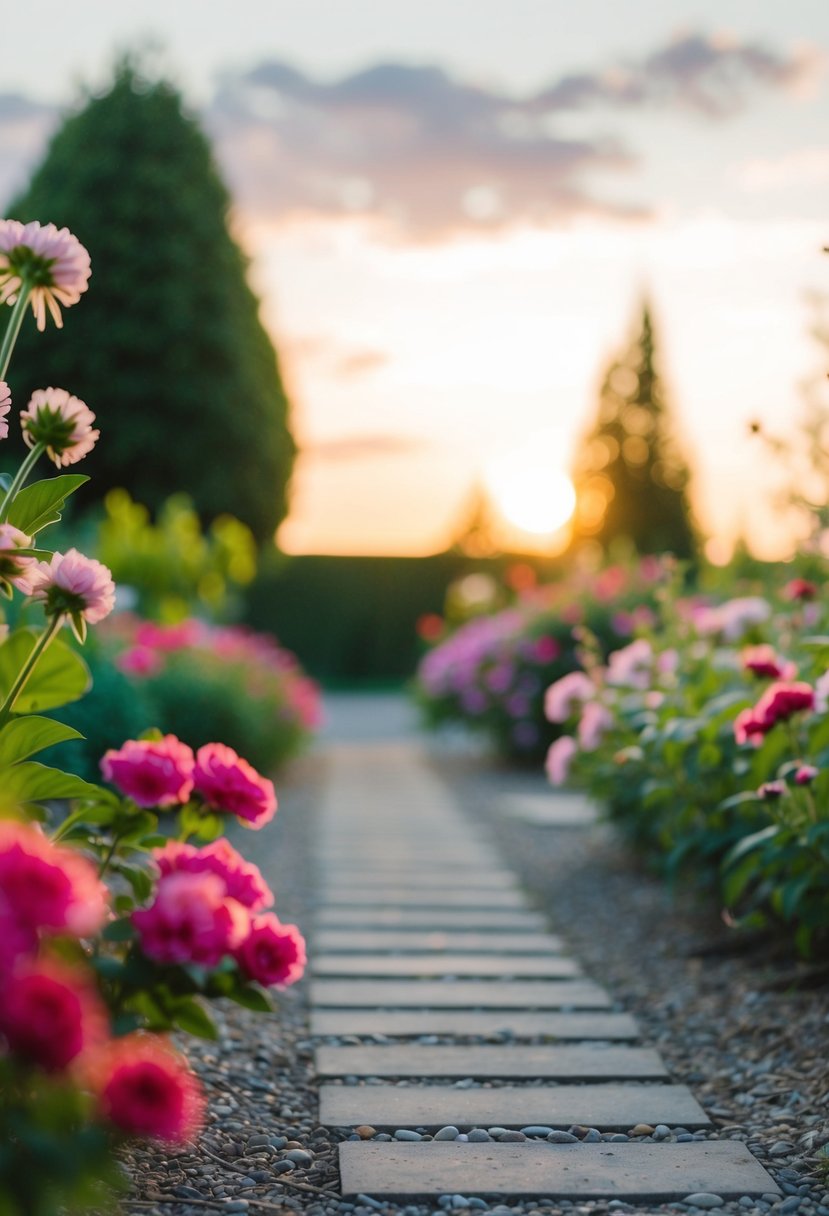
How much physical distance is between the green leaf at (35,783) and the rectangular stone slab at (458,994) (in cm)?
128

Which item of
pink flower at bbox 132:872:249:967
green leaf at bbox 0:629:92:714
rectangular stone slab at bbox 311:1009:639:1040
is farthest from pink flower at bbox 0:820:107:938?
rectangular stone slab at bbox 311:1009:639:1040

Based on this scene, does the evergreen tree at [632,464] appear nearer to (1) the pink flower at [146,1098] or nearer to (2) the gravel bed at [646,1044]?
(2) the gravel bed at [646,1044]

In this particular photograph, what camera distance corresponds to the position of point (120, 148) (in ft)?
43.6

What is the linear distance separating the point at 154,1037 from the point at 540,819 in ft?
11.4

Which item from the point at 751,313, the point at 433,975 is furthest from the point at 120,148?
the point at 433,975

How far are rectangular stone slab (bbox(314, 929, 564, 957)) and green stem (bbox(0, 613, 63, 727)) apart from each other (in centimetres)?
176

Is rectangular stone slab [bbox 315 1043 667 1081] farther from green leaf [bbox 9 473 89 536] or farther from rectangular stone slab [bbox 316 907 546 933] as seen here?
green leaf [bbox 9 473 89 536]

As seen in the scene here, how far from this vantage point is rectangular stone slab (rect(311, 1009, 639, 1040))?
8.40 ft

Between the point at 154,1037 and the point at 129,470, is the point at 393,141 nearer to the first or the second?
the point at 154,1037

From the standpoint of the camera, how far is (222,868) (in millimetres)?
1433

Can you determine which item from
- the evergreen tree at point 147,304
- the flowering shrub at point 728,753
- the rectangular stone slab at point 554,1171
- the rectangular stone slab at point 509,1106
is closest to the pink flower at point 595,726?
the flowering shrub at point 728,753

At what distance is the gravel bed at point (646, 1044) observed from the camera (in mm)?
1729

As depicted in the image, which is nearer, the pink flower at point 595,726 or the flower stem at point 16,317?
the flower stem at point 16,317

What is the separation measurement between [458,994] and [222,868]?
1569mm
